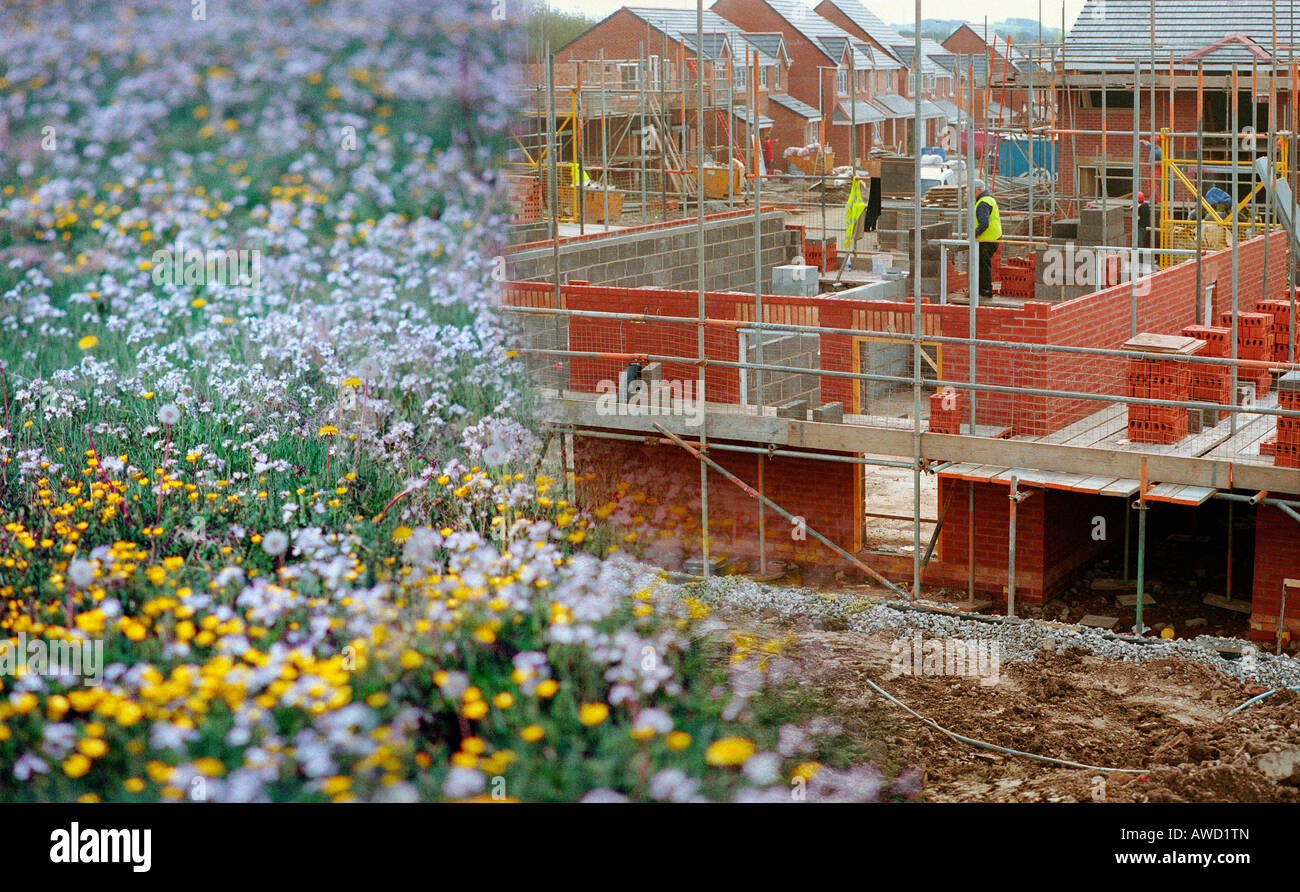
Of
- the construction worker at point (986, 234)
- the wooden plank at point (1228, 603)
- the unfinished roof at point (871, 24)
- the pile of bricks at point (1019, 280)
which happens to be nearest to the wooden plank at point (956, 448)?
the wooden plank at point (1228, 603)

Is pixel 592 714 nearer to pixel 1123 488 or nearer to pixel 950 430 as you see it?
pixel 1123 488

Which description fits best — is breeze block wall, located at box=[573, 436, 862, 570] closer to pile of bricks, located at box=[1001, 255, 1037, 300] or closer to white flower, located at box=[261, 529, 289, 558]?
white flower, located at box=[261, 529, 289, 558]

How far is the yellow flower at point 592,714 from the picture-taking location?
632 cm

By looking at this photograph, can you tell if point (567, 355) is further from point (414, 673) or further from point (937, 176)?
point (937, 176)

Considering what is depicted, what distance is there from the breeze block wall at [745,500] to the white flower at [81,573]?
401cm

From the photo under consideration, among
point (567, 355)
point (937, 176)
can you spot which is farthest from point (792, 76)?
point (567, 355)

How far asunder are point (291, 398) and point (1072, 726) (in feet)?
15.1

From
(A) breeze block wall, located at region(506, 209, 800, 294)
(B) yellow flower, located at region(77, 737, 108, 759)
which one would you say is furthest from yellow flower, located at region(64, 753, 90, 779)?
(A) breeze block wall, located at region(506, 209, 800, 294)

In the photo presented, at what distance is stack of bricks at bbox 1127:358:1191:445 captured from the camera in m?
10.8

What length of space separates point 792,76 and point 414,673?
36.9 metres

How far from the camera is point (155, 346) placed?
7.26m

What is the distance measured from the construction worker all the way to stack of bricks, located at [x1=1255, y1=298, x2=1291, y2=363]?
2.40m

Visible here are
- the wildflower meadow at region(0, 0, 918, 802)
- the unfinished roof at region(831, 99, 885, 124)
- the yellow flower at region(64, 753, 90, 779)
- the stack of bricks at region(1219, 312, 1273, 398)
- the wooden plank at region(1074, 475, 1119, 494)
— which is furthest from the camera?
the unfinished roof at region(831, 99, 885, 124)

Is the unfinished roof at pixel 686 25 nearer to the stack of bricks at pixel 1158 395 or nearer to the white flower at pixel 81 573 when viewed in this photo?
the stack of bricks at pixel 1158 395
